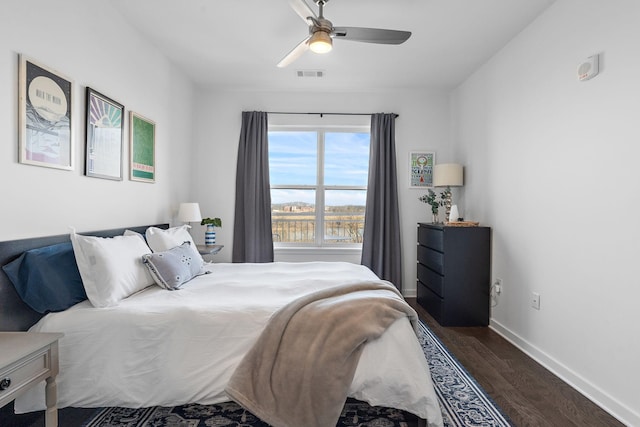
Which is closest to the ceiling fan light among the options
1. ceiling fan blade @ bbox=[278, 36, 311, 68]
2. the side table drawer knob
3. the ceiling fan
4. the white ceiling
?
the ceiling fan

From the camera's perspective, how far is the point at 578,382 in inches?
89.8

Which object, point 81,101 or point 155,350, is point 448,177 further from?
point 81,101

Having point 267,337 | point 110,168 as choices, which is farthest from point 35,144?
point 267,337

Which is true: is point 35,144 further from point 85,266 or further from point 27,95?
point 85,266

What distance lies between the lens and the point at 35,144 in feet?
6.40

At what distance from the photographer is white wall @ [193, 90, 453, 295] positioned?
442 cm

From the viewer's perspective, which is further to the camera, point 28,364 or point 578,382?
point 578,382

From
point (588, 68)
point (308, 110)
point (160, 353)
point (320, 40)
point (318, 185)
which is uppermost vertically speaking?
point (308, 110)

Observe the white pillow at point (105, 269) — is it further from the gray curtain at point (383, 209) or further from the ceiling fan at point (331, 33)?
the gray curtain at point (383, 209)

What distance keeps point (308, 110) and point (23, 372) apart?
12.4ft

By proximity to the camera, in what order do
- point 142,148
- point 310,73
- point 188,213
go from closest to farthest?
point 142,148 → point 188,213 → point 310,73

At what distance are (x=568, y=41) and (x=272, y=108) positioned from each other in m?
3.09

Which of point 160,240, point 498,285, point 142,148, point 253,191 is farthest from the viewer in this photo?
point 253,191

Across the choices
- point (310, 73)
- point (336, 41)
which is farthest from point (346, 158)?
point (336, 41)
